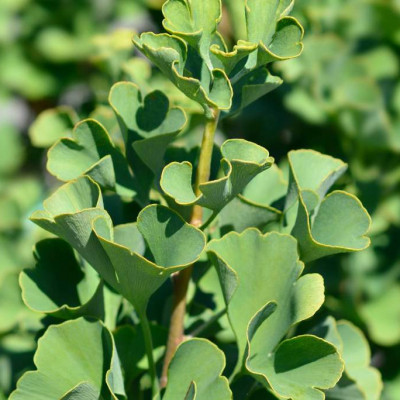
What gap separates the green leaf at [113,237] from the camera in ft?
2.27

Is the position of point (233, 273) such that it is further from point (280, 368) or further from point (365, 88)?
point (365, 88)

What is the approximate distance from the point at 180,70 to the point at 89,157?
6.8 inches

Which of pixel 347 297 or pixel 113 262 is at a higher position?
pixel 113 262

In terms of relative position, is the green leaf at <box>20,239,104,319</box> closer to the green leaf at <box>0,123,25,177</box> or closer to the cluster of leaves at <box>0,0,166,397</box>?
the cluster of leaves at <box>0,0,166,397</box>

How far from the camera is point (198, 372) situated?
2.43 feet

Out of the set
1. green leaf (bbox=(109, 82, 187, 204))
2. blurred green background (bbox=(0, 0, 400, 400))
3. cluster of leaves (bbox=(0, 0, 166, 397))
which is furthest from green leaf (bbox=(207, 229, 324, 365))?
cluster of leaves (bbox=(0, 0, 166, 397))

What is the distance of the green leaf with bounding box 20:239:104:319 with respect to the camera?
2.64 ft

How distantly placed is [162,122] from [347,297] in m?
0.85

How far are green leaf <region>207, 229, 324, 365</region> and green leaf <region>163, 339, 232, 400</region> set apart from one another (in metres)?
0.05

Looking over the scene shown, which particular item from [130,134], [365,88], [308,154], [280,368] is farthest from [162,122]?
→ [365,88]

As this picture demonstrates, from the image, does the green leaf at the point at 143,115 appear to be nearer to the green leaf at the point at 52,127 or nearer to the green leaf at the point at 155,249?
the green leaf at the point at 155,249

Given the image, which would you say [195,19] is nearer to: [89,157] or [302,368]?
[89,157]

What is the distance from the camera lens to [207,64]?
74 cm

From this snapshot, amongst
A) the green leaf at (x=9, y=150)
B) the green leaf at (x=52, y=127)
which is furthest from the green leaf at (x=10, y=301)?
the green leaf at (x=9, y=150)
